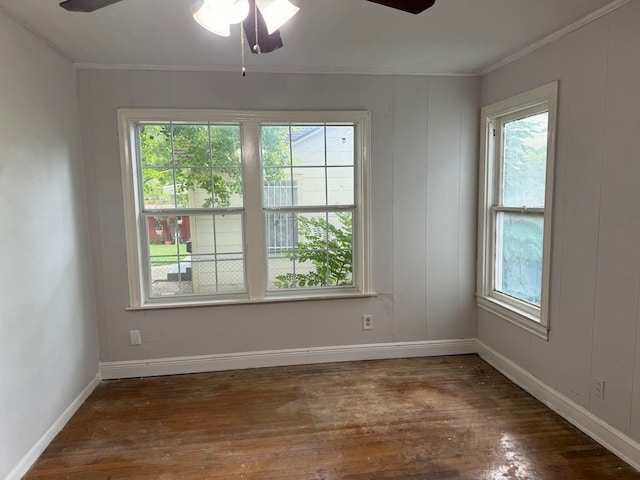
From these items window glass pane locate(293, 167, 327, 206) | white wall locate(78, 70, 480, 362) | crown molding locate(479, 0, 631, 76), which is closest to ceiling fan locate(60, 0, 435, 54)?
crown molding locate(479, 0, 631, 76)

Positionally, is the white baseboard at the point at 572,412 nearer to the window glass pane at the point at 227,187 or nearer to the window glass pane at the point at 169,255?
the window glass pane at the point at 227,187

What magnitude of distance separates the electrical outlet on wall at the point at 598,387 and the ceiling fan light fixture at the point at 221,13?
8.59ft

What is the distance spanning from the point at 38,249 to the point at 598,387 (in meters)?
3.36

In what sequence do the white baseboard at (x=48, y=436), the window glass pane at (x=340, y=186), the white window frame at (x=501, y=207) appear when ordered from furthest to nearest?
the window glass pane at (x=340, y=186)
the white window frame at (x=501, y=207)
the white baseboard at (x=48, y=436)

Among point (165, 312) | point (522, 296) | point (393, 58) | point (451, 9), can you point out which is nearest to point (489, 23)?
point (451, 9)

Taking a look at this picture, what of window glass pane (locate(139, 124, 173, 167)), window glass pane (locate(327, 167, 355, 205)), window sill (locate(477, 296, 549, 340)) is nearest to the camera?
window sill (locate(477, 296, 549, 340))

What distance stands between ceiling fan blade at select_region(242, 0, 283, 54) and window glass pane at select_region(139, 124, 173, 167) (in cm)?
167

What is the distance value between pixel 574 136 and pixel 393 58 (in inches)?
52.7

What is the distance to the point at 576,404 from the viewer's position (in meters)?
2.46

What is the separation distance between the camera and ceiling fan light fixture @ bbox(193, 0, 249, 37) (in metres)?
1.43

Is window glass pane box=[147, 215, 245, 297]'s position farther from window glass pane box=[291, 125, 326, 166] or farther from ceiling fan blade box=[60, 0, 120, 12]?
ceiling fan blade box=[60, 0, 120, 12]

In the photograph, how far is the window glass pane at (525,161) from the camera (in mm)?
2758

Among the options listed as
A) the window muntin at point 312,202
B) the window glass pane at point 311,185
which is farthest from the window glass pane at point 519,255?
the window glass pane at point 311,185

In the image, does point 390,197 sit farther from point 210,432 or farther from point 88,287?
point 88,287
